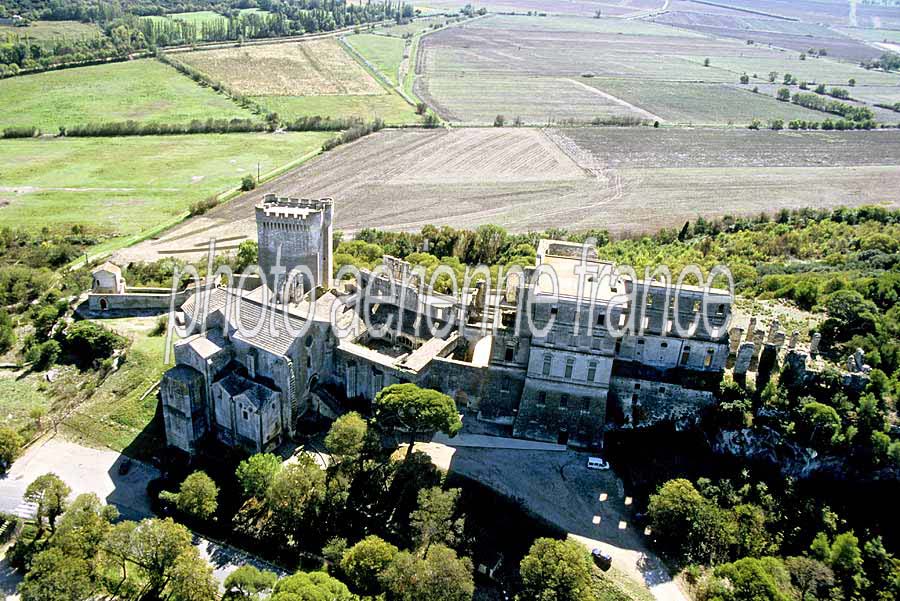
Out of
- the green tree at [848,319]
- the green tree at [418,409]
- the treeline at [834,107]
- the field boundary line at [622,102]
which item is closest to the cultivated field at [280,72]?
the field boundary line at [622,102]

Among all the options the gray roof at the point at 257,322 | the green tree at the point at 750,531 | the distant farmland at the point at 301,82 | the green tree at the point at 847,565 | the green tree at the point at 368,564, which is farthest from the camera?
the distant farmland at the point at 301,82

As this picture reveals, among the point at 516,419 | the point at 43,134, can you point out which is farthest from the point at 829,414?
the point at 43,134

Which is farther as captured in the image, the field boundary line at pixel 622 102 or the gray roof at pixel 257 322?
the field boundary line at pixel 622 102

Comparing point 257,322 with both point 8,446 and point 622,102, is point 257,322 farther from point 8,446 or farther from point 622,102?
point 622,102

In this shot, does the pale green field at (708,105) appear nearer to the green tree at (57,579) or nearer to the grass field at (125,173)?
the grass field at (125,173)

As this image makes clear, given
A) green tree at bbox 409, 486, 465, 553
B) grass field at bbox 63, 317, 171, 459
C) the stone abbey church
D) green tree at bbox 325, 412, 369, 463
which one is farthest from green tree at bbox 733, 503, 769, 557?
grass field at bbox 63, 317, 171, 459

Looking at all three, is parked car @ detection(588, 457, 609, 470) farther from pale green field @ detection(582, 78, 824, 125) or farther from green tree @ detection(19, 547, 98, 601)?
pale green field @ detection(582, 78, 824, 125)

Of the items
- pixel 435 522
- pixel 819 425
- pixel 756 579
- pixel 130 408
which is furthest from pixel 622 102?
pixel 756 579

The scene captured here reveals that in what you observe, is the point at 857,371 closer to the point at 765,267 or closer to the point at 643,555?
the point at 643,555
